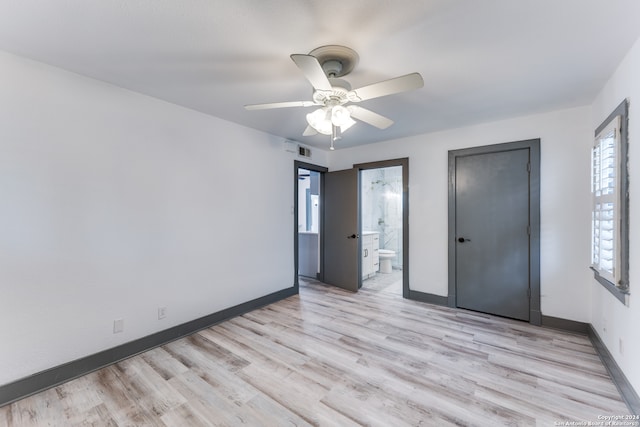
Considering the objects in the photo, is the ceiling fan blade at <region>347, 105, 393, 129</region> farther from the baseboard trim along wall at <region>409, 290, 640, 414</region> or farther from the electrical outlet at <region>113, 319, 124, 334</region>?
the electrical outlet at <region>113, 319, 124, 334</region>

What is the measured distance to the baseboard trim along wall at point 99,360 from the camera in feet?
6.26

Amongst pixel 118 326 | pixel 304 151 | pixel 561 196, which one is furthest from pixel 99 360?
pixel 561 196

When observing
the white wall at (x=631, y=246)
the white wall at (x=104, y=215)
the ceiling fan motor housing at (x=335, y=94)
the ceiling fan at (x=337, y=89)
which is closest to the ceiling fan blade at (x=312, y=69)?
the ceiling fan at (x=337, y=89)

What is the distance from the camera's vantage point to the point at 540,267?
3.09 meters

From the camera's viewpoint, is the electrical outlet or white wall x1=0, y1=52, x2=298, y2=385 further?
the electrical outlet

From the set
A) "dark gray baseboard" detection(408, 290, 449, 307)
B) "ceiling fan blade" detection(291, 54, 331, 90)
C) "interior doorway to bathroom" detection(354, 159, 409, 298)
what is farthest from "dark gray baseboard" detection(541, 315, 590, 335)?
"ceiling fan blade" detection(291, 54, 331, 90)

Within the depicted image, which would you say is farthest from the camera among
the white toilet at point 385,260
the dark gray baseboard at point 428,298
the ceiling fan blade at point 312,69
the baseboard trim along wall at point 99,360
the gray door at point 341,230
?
the white toilet at point 385,260

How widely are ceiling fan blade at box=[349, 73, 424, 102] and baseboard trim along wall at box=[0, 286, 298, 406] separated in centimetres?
276

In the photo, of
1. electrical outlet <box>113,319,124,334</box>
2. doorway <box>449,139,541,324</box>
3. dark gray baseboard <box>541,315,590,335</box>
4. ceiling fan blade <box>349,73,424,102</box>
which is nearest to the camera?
ceiling fan blade <box>349,73,424,102</box>

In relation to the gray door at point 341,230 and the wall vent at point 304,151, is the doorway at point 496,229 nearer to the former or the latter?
the gray door at point 341,230

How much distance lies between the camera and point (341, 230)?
4.59m

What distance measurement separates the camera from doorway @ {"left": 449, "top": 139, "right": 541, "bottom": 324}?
10.3 ft

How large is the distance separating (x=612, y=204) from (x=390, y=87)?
6.66 ft

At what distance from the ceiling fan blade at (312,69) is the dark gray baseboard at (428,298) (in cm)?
325
